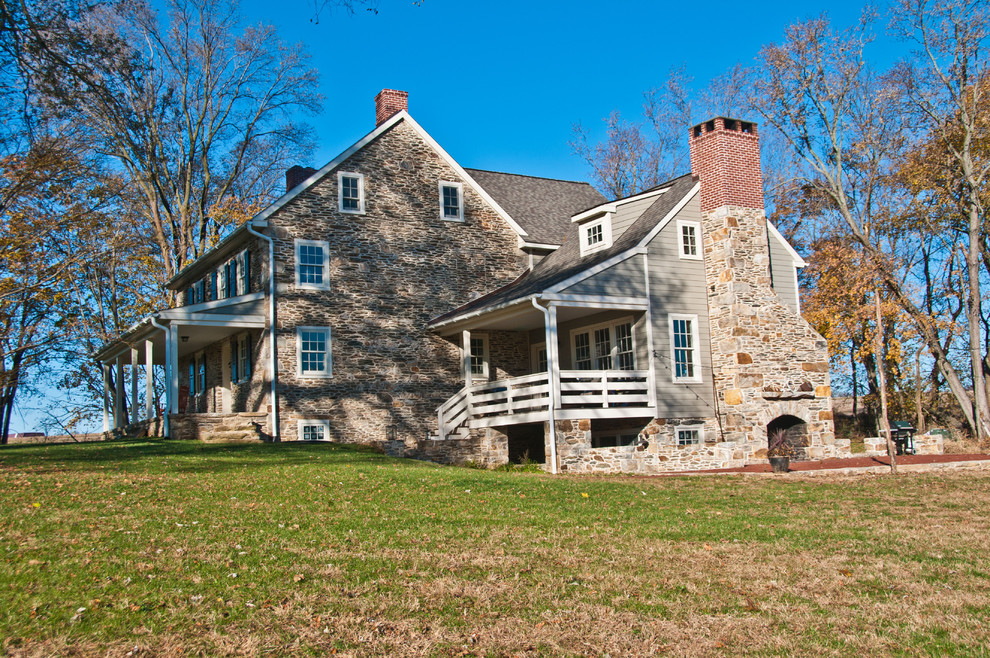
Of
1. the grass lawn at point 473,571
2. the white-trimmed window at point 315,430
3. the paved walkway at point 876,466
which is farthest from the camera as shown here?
the white-trimmed window at point 315,430

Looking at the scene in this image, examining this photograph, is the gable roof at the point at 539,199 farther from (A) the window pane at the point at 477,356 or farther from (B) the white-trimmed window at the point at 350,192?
(B) the white-trimmed window at the point at 350,192

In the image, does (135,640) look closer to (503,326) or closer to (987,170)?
(503,326)

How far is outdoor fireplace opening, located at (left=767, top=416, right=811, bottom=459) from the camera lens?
19.9 meters

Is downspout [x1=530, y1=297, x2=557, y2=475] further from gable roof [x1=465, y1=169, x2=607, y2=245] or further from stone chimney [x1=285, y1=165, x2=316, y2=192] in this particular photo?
stone chimney [x1=285, y1=165, x2=316, y2=192]

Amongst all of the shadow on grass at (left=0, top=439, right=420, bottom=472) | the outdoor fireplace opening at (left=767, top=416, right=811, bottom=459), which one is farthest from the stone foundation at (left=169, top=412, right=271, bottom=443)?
the outdoor fireplace opening at (left=767, top=416, right=811, bottom=459)

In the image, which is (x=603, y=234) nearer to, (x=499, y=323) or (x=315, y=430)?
(x=499, y=323)

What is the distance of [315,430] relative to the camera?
20.6m

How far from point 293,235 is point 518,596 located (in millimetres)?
16533

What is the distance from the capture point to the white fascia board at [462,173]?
23125 mm

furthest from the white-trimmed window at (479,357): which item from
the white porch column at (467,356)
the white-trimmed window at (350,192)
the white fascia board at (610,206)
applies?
the white-trimmed window at (350,192)

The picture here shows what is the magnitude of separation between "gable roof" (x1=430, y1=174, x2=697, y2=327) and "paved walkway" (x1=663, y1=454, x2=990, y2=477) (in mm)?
5215

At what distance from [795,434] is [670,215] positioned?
5.95 m

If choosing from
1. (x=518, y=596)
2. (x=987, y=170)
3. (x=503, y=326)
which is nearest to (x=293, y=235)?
(x=503, y=326)

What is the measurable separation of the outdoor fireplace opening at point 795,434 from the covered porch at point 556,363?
141 inches
